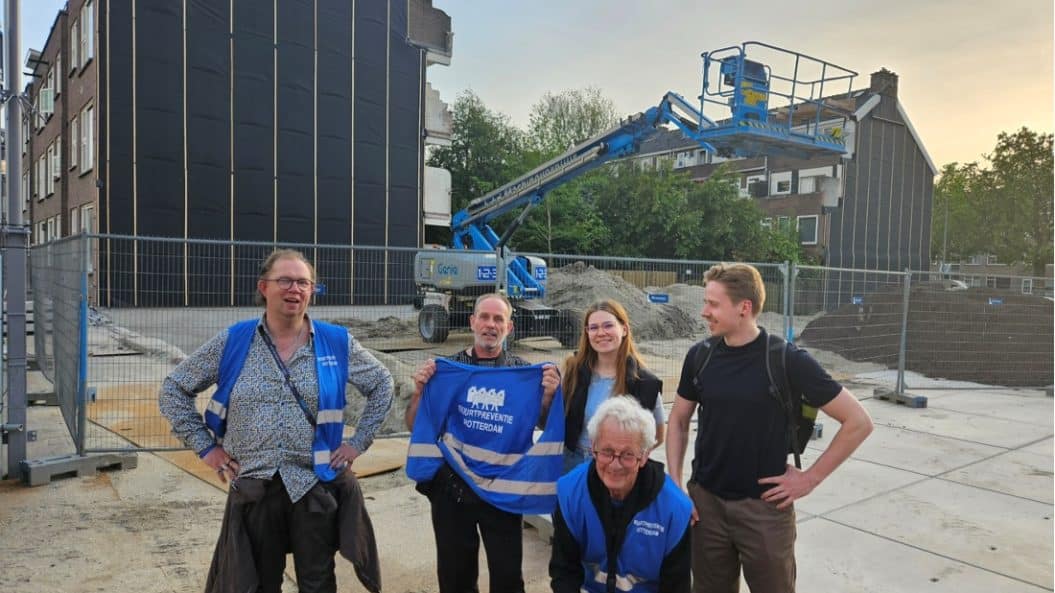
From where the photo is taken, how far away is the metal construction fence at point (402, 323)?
7348 millimetres

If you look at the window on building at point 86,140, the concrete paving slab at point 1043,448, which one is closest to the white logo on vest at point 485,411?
the concrete paving slab at point 1043,448

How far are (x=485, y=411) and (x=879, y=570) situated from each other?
2.72 metres

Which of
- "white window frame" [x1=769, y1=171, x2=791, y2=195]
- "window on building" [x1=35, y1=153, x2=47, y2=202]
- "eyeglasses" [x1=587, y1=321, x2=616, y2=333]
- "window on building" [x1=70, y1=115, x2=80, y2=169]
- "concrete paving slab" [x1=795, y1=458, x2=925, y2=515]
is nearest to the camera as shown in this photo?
"eyeglasses" [x1=587, y1=321, x2=616, y2=333]

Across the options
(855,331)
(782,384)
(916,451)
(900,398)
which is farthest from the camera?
(855,331)

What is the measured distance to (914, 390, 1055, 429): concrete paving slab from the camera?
9.09 m

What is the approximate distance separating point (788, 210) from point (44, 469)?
130 feet

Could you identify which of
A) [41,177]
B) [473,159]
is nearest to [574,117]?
[473,159]

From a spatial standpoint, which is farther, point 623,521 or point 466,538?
point 466,538

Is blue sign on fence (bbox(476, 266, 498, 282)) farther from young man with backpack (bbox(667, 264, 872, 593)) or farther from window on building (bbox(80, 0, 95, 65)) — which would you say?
window on building (bbox(80, 0, 95, 65))

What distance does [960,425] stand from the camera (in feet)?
27.8

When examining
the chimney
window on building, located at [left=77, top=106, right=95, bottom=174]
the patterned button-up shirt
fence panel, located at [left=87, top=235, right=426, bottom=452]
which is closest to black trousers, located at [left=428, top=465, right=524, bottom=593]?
the patterned button-up shirt

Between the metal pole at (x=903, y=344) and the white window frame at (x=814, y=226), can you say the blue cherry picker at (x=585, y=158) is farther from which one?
the white window frame at (x=814, y=226)

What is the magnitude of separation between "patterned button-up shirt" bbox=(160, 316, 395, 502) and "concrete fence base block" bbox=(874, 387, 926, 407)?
8889mm

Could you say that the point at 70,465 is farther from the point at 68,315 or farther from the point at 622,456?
the point at 622,456
